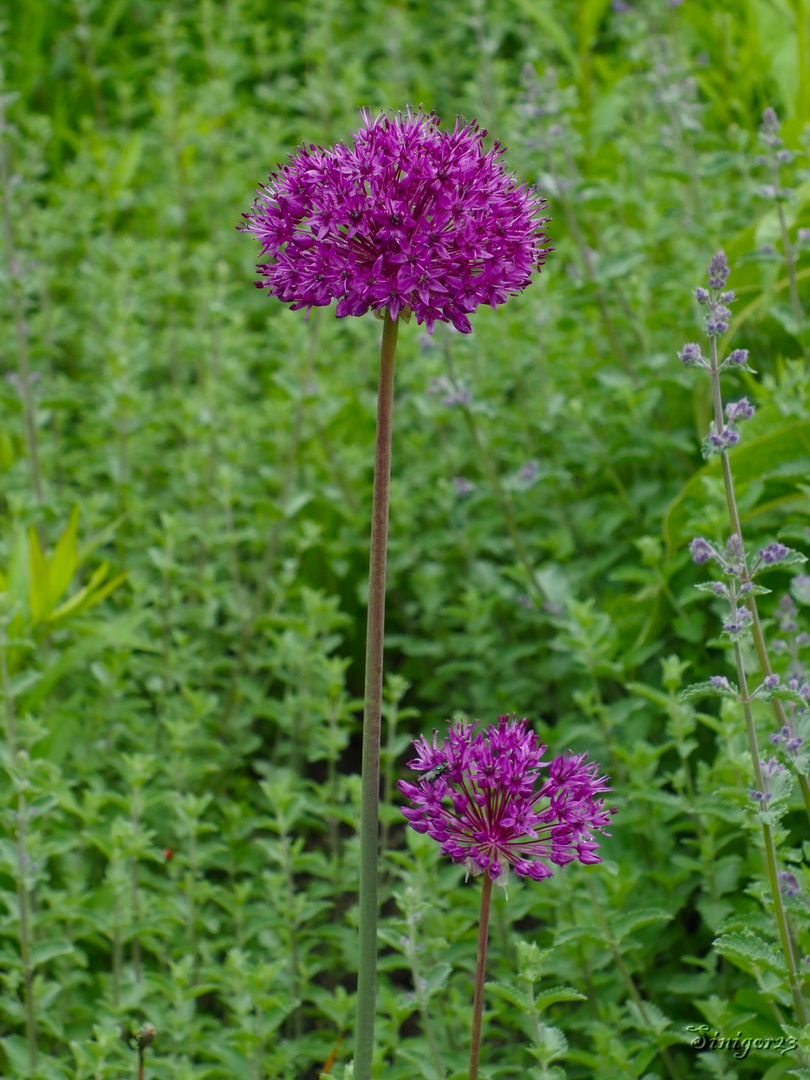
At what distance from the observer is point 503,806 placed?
1.43 meters

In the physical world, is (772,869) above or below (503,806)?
below

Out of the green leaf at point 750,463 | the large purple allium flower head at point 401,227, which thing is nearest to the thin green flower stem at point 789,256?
the green leaf at point 750,463

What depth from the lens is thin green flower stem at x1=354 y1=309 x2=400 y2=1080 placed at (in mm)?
1400

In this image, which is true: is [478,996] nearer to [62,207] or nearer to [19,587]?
[19,587]

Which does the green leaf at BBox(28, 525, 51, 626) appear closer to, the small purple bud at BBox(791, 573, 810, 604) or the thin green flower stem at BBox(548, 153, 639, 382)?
the thin green flower stem at BBox(548, 153, 639, 382)

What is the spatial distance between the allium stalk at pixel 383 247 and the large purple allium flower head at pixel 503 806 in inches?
3.6

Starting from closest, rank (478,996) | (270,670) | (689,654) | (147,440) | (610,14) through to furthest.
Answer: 1. (478,996)
2. (689,654)
3. (270,670)
4. (147,440)
5. (610,14)

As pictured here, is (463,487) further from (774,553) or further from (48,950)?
(48,950)

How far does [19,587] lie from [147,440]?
1.27 meters

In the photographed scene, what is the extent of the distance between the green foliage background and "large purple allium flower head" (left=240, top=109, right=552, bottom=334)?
998 mm

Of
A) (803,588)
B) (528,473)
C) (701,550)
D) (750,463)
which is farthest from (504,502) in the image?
(701,550)

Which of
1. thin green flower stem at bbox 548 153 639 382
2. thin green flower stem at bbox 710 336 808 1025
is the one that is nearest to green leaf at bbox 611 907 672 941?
thin green flower stem at bbox 710 336 808 1025

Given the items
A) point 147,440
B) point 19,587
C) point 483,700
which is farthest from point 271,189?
point 147,440

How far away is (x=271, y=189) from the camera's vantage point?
1.48 meters
